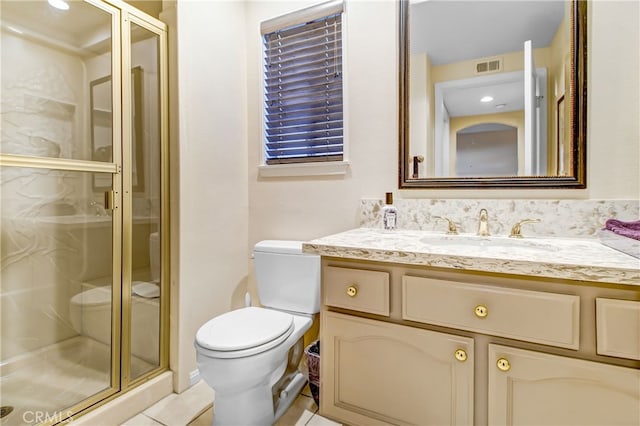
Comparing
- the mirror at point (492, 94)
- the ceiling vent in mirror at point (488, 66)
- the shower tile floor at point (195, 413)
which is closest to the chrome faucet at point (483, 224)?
the mirror at point (492, 94)

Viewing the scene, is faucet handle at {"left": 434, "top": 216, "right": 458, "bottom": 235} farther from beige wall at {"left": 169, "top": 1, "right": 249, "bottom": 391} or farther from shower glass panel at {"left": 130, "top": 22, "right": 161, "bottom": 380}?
shower glass panel at {"left": 130, "top": 22, "right": 161, "bottom": 380}

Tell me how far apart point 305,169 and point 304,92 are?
0.47m

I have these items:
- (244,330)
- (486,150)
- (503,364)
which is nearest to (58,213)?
(244,330)

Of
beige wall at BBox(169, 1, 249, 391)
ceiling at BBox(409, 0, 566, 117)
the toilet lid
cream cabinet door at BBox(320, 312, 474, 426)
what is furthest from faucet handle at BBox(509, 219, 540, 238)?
beige wall at BBox(169, 1, 249, 391)

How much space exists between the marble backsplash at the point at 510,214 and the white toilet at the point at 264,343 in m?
0.49

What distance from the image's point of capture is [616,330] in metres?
0.80

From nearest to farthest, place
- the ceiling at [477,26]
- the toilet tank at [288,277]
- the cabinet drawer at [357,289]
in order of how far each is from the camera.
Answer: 1. the cabinet drawer at [357,289]
2. the ceiling at [477,26]
3. the toilet tank at [288,277]

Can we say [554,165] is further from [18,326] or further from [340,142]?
[18,326]

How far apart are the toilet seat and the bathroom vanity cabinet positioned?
22cm

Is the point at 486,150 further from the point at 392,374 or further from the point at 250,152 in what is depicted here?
the point at 250,152

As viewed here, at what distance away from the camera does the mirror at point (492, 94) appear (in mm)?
1302

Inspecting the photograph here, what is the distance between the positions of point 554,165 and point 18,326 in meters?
2.47

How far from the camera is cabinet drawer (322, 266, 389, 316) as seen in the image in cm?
109

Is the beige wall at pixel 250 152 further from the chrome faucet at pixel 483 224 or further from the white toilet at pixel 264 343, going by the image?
the white toilet at pixel 264 343
